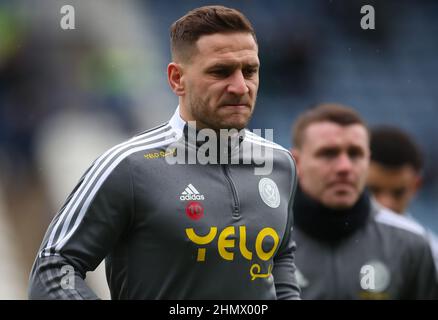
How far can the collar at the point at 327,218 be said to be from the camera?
5348 millimetres

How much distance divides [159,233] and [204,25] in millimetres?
803

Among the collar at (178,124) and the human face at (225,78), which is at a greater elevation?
the human face at (225,78)

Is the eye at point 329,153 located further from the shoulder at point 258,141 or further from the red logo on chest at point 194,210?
the red logo on chest at point 194,210

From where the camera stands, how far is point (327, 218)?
17.5ft

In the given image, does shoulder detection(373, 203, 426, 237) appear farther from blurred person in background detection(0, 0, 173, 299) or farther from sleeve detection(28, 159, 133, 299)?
blurred person in background detection(0, 0, 173, 299)

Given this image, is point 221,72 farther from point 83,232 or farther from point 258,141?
point 83,232

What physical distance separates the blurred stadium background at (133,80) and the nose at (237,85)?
618 centimetres

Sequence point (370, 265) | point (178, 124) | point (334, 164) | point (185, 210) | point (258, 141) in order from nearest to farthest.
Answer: point (185, 210) < point (178, 124) < point (258, 141) < point (370, 265) < point (334, 164)

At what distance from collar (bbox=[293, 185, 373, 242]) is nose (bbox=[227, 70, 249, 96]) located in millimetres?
2288

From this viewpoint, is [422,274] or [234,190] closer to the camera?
[234,190]

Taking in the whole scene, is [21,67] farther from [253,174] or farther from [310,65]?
[253,174]

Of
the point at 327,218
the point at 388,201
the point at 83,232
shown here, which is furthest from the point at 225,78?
the point at 388,201

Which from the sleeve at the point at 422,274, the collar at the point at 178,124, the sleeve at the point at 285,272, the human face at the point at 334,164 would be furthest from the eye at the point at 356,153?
the collar at the point at 178,124

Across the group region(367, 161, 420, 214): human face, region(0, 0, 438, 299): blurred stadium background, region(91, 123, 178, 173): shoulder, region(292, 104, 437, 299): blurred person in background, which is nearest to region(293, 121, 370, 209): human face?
region(292, 104, 437, 299): blurred person in background
